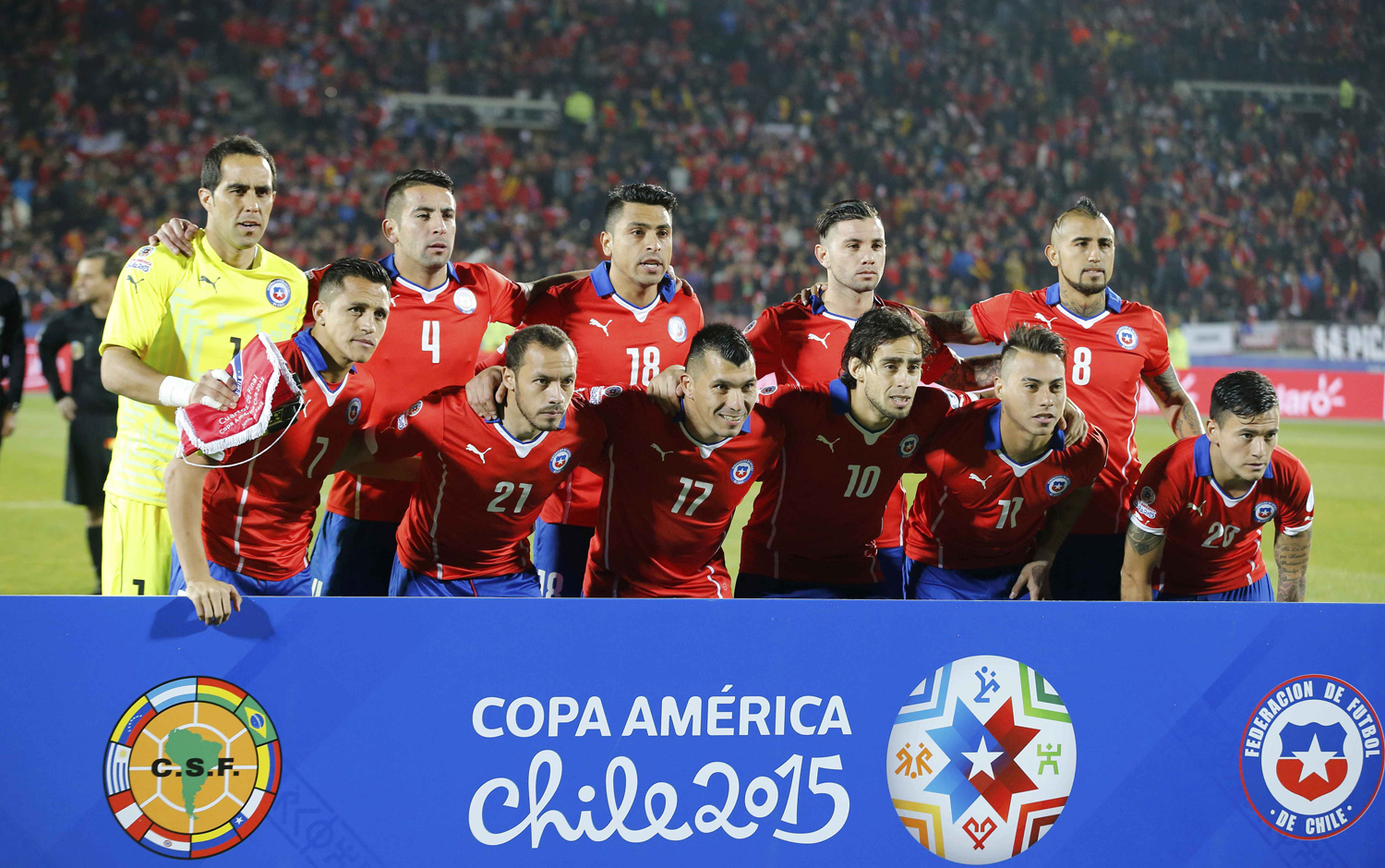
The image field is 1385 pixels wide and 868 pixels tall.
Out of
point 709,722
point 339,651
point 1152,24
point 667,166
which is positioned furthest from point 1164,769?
point 1152,24

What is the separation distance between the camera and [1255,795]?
10.0 feet

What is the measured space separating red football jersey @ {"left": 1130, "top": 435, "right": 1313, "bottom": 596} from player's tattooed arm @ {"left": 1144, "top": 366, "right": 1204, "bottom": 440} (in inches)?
27.3

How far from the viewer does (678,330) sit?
471 cm

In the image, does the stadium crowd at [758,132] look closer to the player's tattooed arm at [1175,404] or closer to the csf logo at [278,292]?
the player's tattooed arm at [1175,404]

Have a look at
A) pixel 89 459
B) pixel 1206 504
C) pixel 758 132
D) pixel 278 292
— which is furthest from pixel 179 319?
pixel 758 132

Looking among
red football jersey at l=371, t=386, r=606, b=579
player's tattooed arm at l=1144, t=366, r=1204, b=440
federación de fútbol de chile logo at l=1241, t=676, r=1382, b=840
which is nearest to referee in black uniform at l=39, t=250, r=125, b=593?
red football jersey at l=371, t=386, r=606, b=579

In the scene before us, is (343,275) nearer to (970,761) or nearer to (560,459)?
(560,459)

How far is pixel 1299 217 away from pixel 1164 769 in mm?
26680

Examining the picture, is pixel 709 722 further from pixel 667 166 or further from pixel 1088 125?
pixel 1088 125

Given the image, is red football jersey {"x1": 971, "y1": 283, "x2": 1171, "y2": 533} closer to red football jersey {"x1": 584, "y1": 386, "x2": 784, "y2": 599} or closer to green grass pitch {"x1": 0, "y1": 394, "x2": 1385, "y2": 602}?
green grass pitch {"x1": 0, "y1": 394, "x2": 1385, "y2": 602}

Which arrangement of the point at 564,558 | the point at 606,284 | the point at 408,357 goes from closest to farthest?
the point at 408,357 → the point at 564,558 → the point at 606,284

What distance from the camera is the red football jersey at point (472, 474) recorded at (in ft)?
12.3

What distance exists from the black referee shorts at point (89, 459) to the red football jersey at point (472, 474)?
12.4 ft

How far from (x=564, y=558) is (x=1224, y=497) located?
2.58 metres
